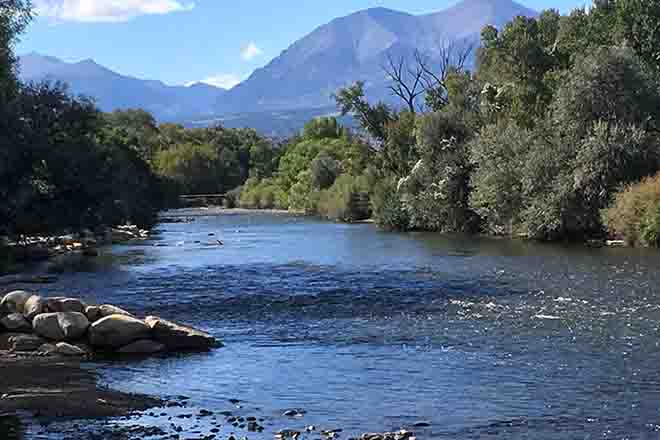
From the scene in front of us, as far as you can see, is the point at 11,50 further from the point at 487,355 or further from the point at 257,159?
the point at 257,159

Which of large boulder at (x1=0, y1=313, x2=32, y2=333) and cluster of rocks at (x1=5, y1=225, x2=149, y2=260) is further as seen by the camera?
cluster of rocks at (x1=5, y1=225, x2=149, y2=260)

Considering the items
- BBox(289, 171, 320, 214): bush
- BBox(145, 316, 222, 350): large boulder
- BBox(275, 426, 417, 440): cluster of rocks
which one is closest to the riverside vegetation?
BBox(145, 316, 222, 350): large boulder

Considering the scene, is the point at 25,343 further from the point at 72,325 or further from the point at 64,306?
the point at 64,306

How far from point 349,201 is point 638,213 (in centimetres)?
5398

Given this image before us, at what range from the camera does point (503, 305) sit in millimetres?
36375

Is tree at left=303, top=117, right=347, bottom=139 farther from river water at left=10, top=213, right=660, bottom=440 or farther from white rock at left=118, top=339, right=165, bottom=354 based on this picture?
white rock at left=118, top=339, right=165, bottom=354

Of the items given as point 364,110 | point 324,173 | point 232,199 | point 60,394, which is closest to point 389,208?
point 364,110

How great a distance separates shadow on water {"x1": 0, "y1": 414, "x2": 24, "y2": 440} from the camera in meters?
18.6

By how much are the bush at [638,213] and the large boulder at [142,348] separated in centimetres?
4103

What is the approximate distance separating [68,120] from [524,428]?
165ft

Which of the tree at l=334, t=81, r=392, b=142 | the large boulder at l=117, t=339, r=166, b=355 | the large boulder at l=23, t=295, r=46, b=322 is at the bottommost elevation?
the large boulder at l=117, t=339, r=166, b=355

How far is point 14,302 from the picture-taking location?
3212 cm

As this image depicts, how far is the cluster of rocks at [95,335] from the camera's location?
2839cm

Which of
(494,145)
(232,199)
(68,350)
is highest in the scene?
(494,145)
